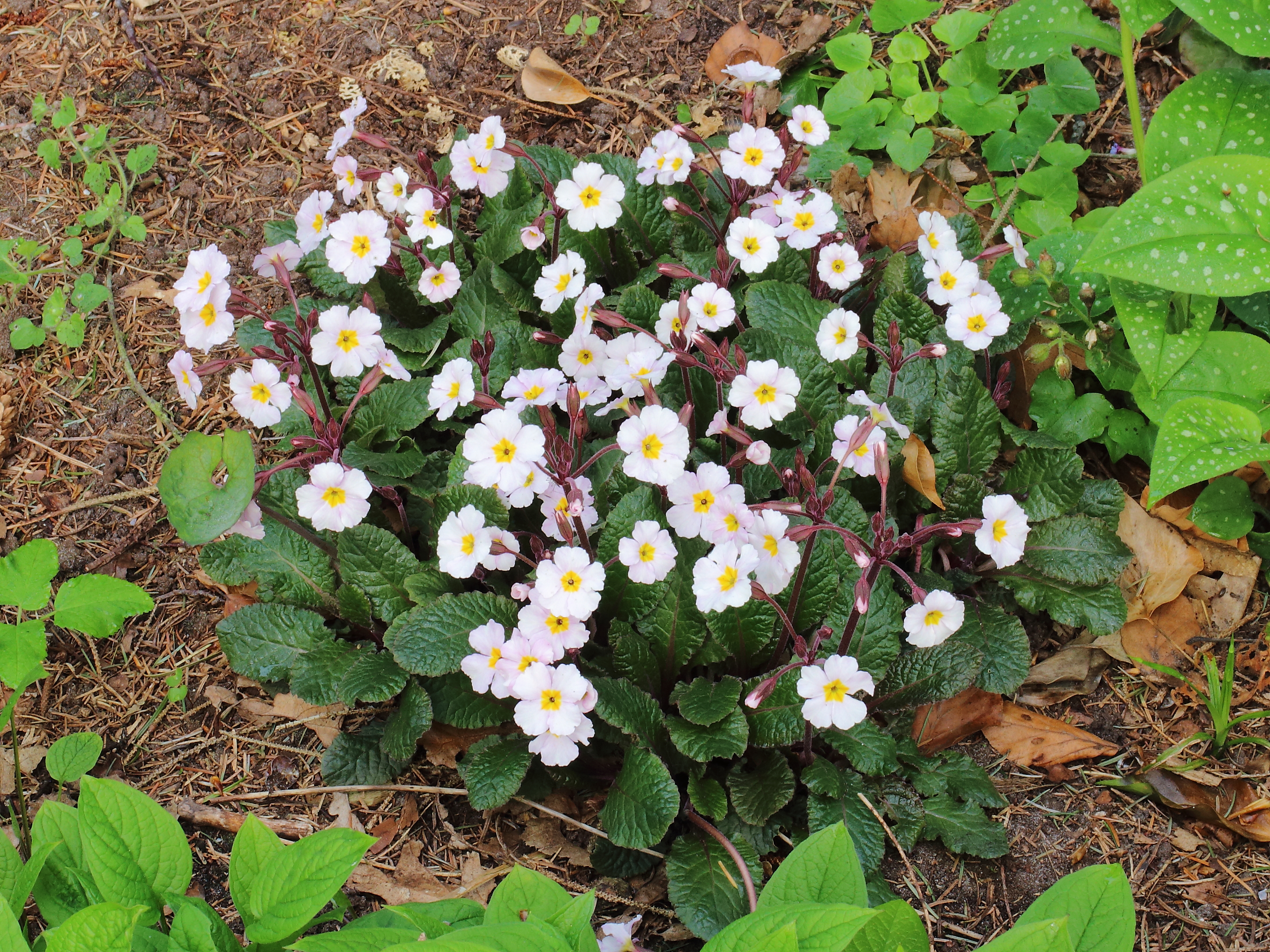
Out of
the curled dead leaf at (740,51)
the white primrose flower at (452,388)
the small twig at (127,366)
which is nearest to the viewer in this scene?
the white primrose flower at (452,388)

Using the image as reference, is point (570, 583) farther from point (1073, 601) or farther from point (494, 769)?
point (1073, 601)

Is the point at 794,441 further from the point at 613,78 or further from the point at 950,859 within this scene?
the point at 613,78

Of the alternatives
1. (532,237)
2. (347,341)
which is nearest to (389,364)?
(347,341)

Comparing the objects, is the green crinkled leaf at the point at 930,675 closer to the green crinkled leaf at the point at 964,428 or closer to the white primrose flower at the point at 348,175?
the green crinkled leaf at the point at 964,428

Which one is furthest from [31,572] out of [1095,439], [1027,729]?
[1095,439]

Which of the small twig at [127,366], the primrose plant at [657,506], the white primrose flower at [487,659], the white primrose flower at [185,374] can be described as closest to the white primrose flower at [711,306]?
the primrose plant at [657,506]

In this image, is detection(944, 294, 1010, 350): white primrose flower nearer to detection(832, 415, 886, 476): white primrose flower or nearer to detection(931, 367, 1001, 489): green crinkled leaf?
detection(931, 367, 1001, 489): green crinkled leaf
